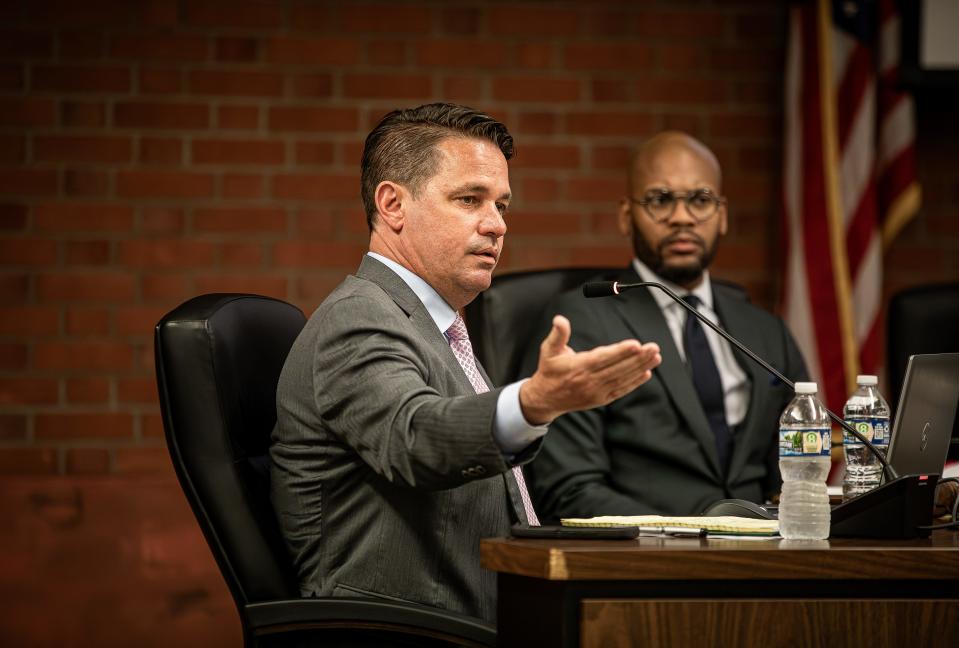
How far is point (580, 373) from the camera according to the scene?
1331 millimetres

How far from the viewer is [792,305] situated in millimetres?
3404

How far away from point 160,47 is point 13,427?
1.15 meters

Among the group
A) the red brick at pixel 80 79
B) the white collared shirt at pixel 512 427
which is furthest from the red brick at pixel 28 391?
the white collared shirt at pixel 512 427

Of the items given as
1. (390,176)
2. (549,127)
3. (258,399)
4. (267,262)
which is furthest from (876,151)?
(258,399)

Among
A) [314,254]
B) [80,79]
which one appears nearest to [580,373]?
[314,254]

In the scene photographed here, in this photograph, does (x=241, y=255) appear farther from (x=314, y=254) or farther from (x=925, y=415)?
(x=925, y=415)

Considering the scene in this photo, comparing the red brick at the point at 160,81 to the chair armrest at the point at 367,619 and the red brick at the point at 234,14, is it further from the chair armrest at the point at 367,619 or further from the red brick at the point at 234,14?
the chair armrest at the point at 367,619

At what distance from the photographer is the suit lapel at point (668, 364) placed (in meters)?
2.58

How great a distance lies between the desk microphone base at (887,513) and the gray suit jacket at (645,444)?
3.19 feet

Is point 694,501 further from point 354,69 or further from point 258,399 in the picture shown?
point 354,69

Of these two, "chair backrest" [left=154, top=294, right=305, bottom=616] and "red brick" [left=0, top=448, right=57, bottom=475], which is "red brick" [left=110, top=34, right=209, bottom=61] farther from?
Answer: "chair backrest" [left=154, top=294, right=305, bottom=616]

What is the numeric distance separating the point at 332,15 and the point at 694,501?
1787 mm

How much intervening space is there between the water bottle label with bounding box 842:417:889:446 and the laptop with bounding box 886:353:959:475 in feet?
0.39

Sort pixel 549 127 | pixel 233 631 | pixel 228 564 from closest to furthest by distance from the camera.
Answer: pixel 228 564 < pixel 233 631 < pixel 549 127
